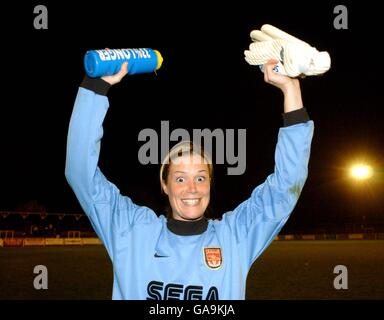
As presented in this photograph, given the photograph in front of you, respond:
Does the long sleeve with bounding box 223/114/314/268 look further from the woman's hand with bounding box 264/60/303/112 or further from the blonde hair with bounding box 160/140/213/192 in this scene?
the blonde hair with bounding box 160/140/213/192

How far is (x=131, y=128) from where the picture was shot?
63625 mm

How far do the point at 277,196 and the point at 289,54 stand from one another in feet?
2.62

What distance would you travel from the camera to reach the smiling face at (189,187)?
113 inches

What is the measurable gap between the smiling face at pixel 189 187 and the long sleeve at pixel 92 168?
12.4 inches

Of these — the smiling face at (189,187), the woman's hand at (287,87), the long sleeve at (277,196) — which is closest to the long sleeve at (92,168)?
the smiling face at (189,187)

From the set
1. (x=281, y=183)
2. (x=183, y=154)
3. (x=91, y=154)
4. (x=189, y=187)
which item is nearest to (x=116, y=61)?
(x=91, y=154)

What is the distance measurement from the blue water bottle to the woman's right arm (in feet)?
0.20

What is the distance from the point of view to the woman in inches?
107

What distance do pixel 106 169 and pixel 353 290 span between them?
55627mm

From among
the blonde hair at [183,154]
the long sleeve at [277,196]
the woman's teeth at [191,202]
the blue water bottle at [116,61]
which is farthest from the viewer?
the blonde hair at [183,154]

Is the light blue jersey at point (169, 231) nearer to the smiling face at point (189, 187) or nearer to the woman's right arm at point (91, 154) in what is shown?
the woman's right arm at point (91, 154)

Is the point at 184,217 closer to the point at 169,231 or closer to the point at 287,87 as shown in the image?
the point at 169,231
